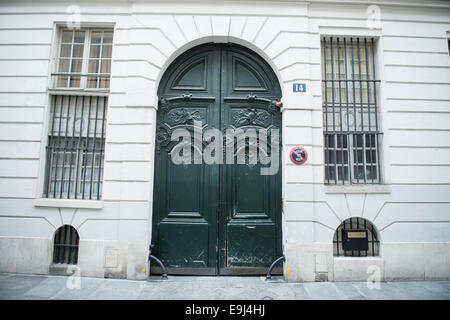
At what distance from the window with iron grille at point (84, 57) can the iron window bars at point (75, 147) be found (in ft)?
1.08

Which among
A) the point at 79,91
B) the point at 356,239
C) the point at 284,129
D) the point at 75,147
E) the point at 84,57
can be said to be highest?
the point at 84,57

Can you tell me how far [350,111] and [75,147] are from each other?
18.7 feet

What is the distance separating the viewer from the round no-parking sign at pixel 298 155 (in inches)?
183

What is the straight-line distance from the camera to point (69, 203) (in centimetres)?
468

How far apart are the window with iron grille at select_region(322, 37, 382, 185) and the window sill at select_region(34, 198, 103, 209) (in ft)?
14.8

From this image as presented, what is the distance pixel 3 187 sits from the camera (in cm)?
478

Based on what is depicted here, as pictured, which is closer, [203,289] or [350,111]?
[203,289]

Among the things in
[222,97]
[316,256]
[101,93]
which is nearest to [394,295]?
[316,256]

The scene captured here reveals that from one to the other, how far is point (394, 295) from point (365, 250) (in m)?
0.88
